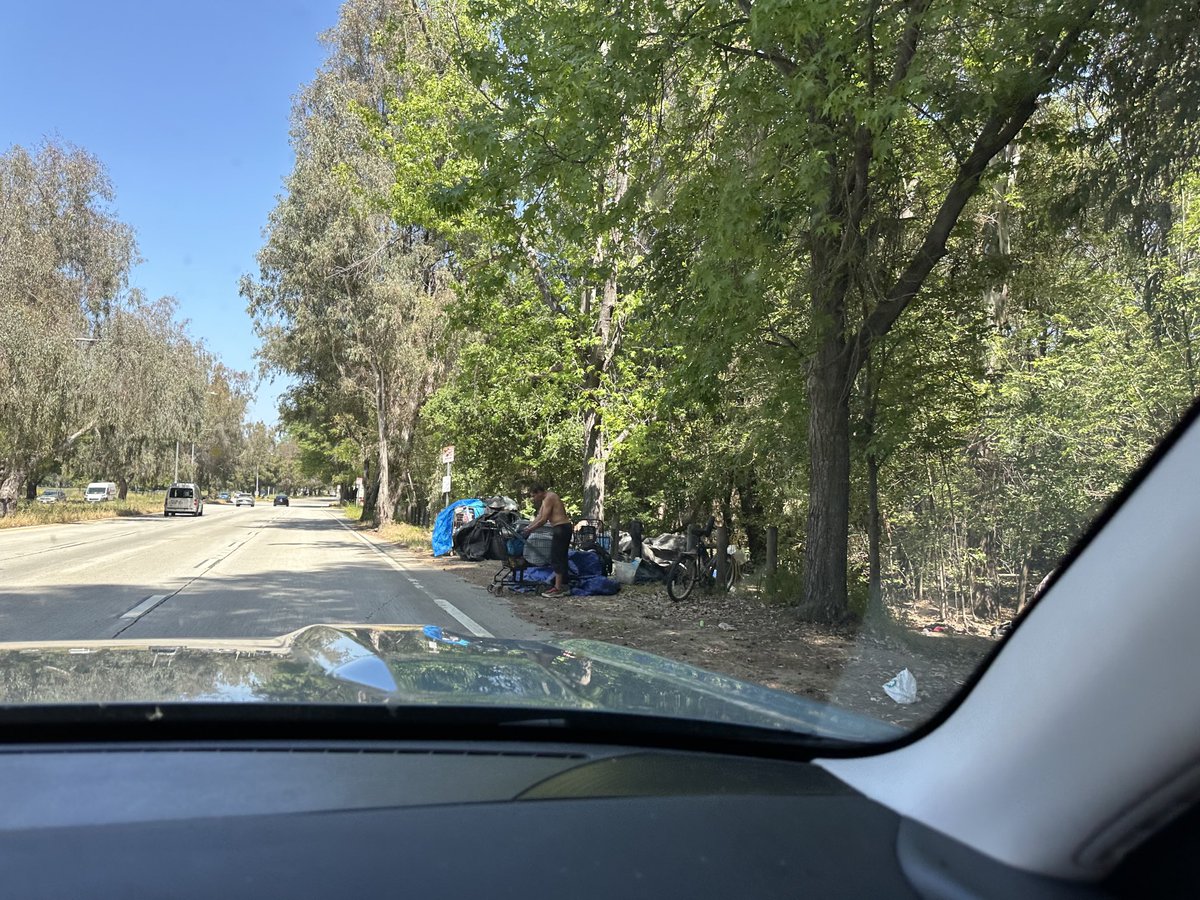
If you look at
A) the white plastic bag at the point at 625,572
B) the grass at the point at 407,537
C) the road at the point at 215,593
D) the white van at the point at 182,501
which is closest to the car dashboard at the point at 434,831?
the road at the point at 215,593

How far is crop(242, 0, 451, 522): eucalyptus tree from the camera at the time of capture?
103 ft

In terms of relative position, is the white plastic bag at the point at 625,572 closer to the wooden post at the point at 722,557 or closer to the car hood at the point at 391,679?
the wooden post at the point at 722,557

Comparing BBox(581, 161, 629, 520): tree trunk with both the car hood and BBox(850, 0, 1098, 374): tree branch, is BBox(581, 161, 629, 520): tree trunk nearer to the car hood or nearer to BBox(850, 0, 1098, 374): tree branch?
BBox(850, 0, 1098, 374): tree branch

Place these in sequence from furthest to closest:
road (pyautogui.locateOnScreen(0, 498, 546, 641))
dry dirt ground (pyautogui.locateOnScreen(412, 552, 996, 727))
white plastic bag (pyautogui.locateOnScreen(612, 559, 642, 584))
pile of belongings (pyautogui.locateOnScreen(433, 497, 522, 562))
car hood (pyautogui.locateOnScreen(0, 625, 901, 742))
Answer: pile of belongings (pyautogui.locateOnScreen(433, 497, 522, 562)) < white plastic bag (pyautogui.locateOnScreen(612, 559, 642, 584)) < road (pyautogui.locateOnScreen(0, 498, 546, 641)) < dry dirt ground (pyautogui.locateOnScreen(412, 552, 996, 727)) < car hood (pyautogui.locateOnScreen(0, 625, 901, 742))

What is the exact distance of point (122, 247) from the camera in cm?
4012

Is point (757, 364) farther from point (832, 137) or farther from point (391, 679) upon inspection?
point (391, 679)

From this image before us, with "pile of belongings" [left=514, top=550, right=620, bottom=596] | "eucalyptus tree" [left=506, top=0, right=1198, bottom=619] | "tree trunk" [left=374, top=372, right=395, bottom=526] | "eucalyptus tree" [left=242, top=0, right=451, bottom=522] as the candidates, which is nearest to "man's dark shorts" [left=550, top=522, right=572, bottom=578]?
"pile of belongings" [left=514, top=550, right=620, bottom=596]

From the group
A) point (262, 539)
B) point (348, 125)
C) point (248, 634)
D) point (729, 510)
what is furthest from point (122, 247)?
point (248, 634)

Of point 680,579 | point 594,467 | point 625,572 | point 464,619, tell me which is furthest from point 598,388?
A: point 464,619

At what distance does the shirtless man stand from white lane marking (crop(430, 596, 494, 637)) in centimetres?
189

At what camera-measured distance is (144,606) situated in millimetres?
10984

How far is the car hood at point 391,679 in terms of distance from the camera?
238 centimetres

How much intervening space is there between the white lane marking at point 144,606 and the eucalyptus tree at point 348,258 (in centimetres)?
1928

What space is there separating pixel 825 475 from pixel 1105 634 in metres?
9.05
